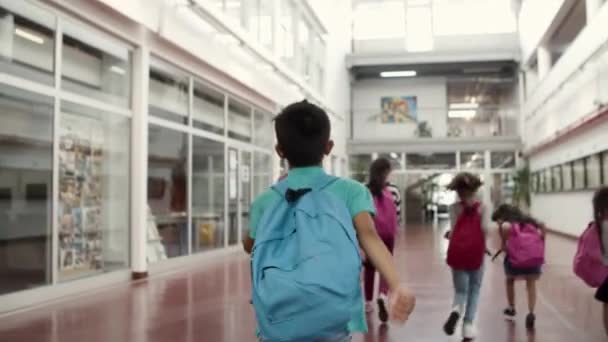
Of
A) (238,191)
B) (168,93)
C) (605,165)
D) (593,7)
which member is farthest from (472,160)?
(168,93)

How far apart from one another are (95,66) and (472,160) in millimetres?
17043

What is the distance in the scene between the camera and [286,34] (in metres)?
14.5

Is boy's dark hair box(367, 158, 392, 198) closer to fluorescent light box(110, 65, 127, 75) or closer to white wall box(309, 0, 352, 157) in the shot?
fluorescent light box(110, 65, 127, 75)

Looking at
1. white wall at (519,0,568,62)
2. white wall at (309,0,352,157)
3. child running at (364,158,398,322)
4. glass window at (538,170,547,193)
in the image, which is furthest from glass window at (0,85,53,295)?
glass window at (538,170,547,193)

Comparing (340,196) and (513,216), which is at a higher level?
(340,196)

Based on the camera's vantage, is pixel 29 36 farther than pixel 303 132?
Yes

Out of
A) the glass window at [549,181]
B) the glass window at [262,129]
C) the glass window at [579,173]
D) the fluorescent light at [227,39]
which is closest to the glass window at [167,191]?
the fluorescent light at [227,39]

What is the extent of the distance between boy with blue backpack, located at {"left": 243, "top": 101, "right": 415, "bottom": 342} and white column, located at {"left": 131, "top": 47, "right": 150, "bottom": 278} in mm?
6280

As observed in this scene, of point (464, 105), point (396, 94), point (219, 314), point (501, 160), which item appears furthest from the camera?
point (396, 94)

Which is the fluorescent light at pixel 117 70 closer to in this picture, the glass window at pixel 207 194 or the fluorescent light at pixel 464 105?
the glass window at pixel 207 194

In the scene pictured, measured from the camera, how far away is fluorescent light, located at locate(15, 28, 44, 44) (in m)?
5.69

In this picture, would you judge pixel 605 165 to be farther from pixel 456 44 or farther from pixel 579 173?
pixel 456 44

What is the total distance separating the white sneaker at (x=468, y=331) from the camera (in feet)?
13.2

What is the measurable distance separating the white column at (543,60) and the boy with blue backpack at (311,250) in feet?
54.9
